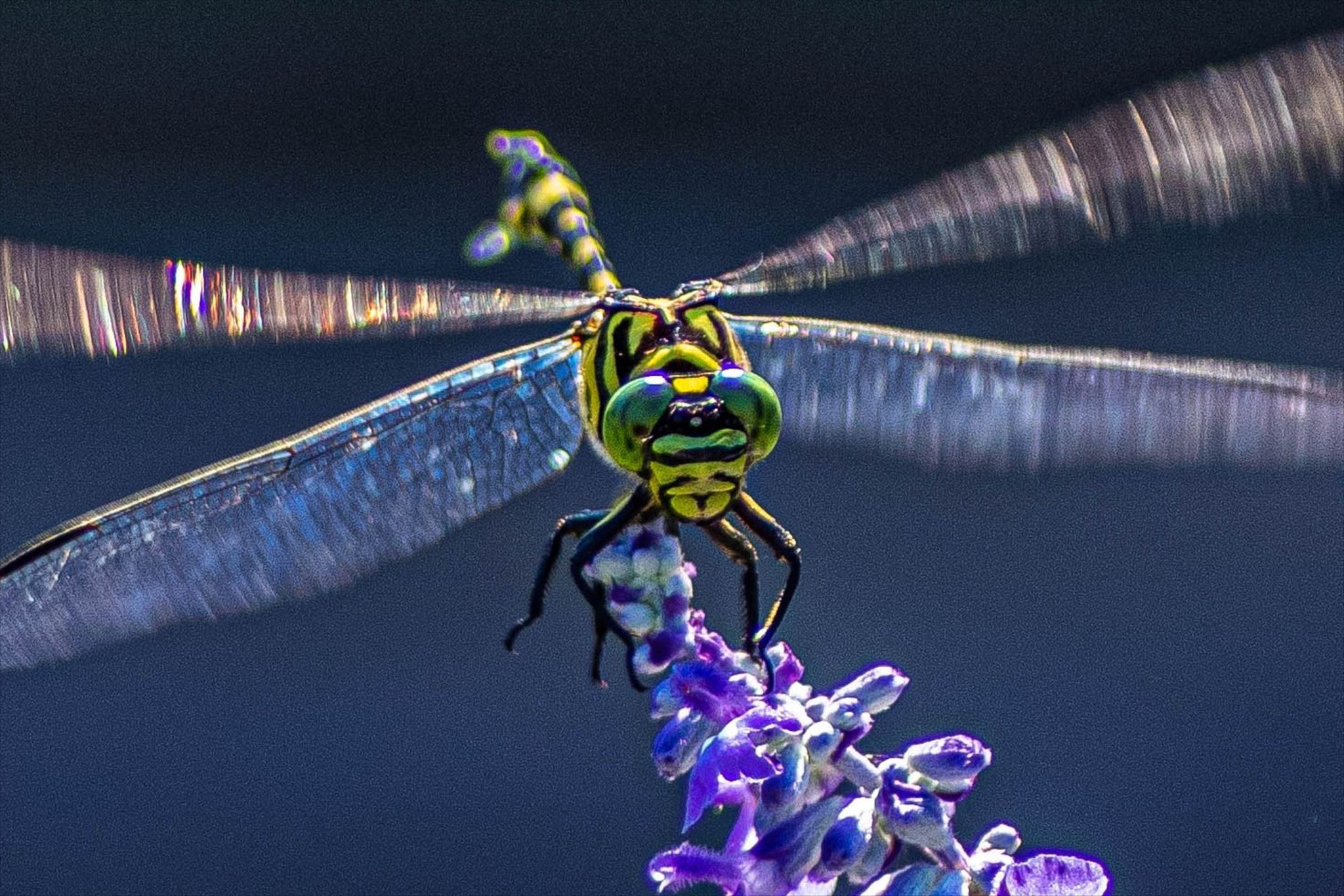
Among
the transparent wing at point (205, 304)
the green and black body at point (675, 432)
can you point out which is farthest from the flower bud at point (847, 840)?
the transparent wing at point (205, 304)

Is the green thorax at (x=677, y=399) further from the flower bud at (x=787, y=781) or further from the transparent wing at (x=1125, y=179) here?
the flower bud at (x=787, y=781)

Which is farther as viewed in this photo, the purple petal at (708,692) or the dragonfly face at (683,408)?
the dragonfly face at (683,408)

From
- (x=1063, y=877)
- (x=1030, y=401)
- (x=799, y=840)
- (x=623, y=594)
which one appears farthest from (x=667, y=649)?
→ (x=1030, y=401)

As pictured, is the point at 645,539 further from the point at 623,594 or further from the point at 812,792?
the point at 812,792

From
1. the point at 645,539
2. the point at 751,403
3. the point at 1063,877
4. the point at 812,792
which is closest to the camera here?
the point at 1063,877

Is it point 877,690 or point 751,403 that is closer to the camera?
point 877,690

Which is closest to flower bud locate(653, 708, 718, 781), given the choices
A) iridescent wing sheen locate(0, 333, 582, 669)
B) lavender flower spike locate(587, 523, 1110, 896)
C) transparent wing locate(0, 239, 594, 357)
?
lavender flower spike locate(587, 523, 1110, 896)

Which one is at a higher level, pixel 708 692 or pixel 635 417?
pixel 635 417
